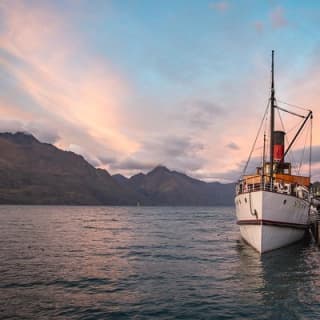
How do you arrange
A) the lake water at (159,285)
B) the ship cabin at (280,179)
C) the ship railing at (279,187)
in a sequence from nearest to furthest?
the lake water at (159,285) < the ship railing at (279,187) < the ship cabin at (280,179)

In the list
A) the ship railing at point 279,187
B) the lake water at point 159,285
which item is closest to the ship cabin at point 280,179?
the ship railing at point 279,187

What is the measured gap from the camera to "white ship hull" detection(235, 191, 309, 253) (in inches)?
1180

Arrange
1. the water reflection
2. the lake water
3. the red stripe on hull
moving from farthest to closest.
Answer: the red stripe on hull → the water reflection → the lake water

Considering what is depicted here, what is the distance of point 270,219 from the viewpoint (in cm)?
3011

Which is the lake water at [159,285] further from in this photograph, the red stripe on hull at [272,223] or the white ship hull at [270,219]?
the red stripe on hull at [272,223]

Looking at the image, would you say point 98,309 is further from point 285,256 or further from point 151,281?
point 285,256

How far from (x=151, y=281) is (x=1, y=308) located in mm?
8282

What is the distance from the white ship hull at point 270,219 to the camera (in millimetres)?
29969

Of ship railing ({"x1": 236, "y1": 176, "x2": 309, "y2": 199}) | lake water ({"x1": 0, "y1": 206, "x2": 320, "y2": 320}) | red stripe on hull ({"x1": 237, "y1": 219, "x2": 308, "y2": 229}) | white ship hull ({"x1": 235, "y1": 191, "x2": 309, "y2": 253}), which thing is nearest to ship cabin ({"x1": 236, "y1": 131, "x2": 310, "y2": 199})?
ship railing ({"x1": 236, "y1": 176, "x2": 309, "y2": 199})

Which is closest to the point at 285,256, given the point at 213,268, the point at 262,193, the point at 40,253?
the point at 262,193

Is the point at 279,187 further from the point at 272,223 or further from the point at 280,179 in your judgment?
the point at 272,223

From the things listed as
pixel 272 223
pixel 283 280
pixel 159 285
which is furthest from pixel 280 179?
pixel 159 285

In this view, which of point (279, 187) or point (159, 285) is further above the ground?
point (279, 187)

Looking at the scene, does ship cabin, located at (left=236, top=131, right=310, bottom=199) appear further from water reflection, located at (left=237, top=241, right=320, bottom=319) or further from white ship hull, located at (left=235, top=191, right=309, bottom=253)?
water reflection, located at (left=237, top=241, right=320, bottom=319)
